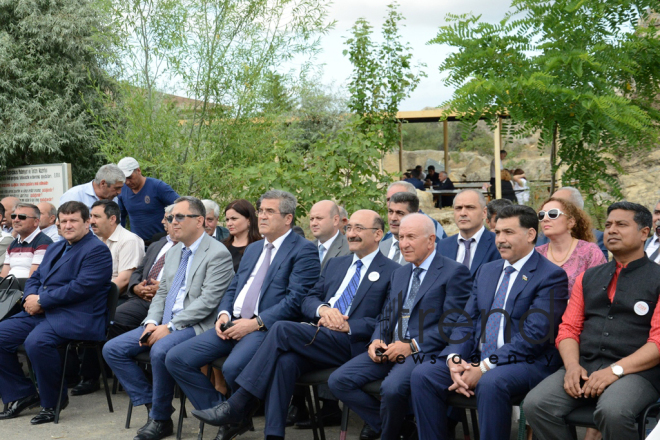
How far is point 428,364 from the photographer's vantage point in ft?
14.2

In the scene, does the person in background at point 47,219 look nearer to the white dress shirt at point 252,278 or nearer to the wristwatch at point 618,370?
the white dress shirt at point 252,278

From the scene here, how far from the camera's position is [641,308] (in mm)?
3883

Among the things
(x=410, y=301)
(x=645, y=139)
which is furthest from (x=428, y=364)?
(x=645, y=139)

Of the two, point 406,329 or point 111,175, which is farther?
point 111,175

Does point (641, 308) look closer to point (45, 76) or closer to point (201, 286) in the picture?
point (201, 286)

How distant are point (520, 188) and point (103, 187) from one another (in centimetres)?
921

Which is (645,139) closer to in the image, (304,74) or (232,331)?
(232,331)

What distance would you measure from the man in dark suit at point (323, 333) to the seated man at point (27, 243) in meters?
3.64

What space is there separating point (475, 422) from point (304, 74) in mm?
6179

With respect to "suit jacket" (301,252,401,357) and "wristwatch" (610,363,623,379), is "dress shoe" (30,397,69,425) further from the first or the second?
"wristwatch" (610,363,623,379)

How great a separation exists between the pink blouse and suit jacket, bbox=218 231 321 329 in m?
1.91

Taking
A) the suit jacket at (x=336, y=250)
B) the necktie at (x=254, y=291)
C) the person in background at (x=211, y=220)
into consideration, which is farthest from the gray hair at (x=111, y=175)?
the necktie at (x=254, y=291)

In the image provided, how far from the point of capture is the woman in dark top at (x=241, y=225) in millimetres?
6613

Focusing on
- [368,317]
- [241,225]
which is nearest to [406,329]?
[368,317]
